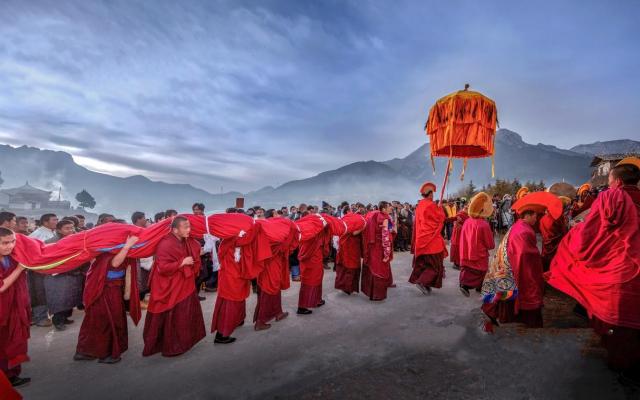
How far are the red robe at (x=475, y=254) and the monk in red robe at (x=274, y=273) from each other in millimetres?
3886

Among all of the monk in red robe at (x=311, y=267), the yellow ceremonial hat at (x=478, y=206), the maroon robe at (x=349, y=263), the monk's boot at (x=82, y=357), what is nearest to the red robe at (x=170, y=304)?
the monk's boot at (x=82, y=357)

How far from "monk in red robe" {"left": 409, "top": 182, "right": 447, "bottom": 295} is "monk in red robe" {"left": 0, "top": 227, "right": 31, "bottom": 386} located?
6.51m

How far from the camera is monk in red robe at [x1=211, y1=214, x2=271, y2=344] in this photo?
176 inches

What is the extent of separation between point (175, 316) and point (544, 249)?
7.12m

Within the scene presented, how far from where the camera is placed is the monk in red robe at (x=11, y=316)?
3.39 m

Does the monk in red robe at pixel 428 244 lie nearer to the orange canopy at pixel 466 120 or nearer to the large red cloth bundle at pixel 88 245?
the orange canopy at pixel 466 120

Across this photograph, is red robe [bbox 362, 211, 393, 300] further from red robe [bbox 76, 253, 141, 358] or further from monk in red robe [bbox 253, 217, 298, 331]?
red robe [bbox 76, 253, 141, 358]

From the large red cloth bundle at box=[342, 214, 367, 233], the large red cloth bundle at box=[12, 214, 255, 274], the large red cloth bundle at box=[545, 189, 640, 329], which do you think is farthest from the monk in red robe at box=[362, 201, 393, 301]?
the large red cloth bundle at box=[12, 214, 255, 274]

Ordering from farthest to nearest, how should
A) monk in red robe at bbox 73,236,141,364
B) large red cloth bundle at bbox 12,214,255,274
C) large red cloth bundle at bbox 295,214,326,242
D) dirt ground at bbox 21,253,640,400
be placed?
large red cloth bundle at bbox 295,214,326,242, monk in red robe at bbox 73,236,141,364, large red cloth bundle at bbox 12,214,255,274, dirt ground at bbox 21,253,640,400

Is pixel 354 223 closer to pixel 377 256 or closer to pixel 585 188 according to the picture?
pixel 377 256

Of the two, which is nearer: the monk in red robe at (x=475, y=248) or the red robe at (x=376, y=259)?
the red robe at (x=376, y=259)

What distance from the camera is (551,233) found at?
20.4 ft

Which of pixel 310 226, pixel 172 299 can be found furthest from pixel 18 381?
pixel 310 226

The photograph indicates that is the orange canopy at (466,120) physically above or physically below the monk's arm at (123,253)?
above
